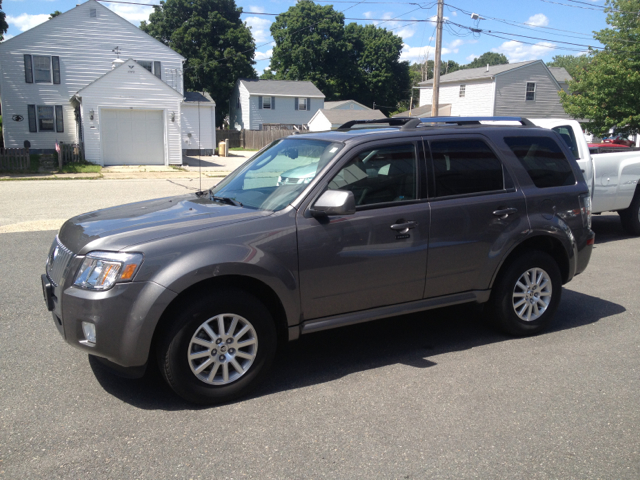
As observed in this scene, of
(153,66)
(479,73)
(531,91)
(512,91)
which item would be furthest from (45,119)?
(531,91)

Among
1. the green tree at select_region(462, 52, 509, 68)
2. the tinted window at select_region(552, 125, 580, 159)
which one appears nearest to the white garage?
the tinted window at select_region(552, 125, 580, 159)

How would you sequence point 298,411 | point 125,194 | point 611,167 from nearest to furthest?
point 298,411 → point 611,167 → point 125,194

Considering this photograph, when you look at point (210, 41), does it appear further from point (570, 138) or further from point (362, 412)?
point (362, 412)

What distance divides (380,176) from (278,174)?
0.84 metres

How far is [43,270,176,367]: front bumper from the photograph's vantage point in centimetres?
345

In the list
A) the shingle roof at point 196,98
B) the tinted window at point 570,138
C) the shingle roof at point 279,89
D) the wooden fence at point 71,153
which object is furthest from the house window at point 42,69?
the tinted window at point 570,138

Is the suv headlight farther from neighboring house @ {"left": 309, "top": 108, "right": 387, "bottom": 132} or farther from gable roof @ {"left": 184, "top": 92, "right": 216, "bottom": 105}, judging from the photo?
neighboring house @ {"left": 309, "top": 108, "right": 387, "bottom": 132}

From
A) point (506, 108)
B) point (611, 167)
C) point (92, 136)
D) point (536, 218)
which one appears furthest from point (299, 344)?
point (506, 108)

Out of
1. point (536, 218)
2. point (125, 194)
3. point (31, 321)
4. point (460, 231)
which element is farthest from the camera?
point (125, 194)

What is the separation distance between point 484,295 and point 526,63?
43.0m

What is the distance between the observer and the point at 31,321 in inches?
209

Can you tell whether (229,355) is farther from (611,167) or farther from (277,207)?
(611,167)

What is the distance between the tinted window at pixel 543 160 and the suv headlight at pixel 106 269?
342 cm

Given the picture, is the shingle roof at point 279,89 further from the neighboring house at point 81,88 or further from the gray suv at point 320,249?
the gray suv at point 320,249
